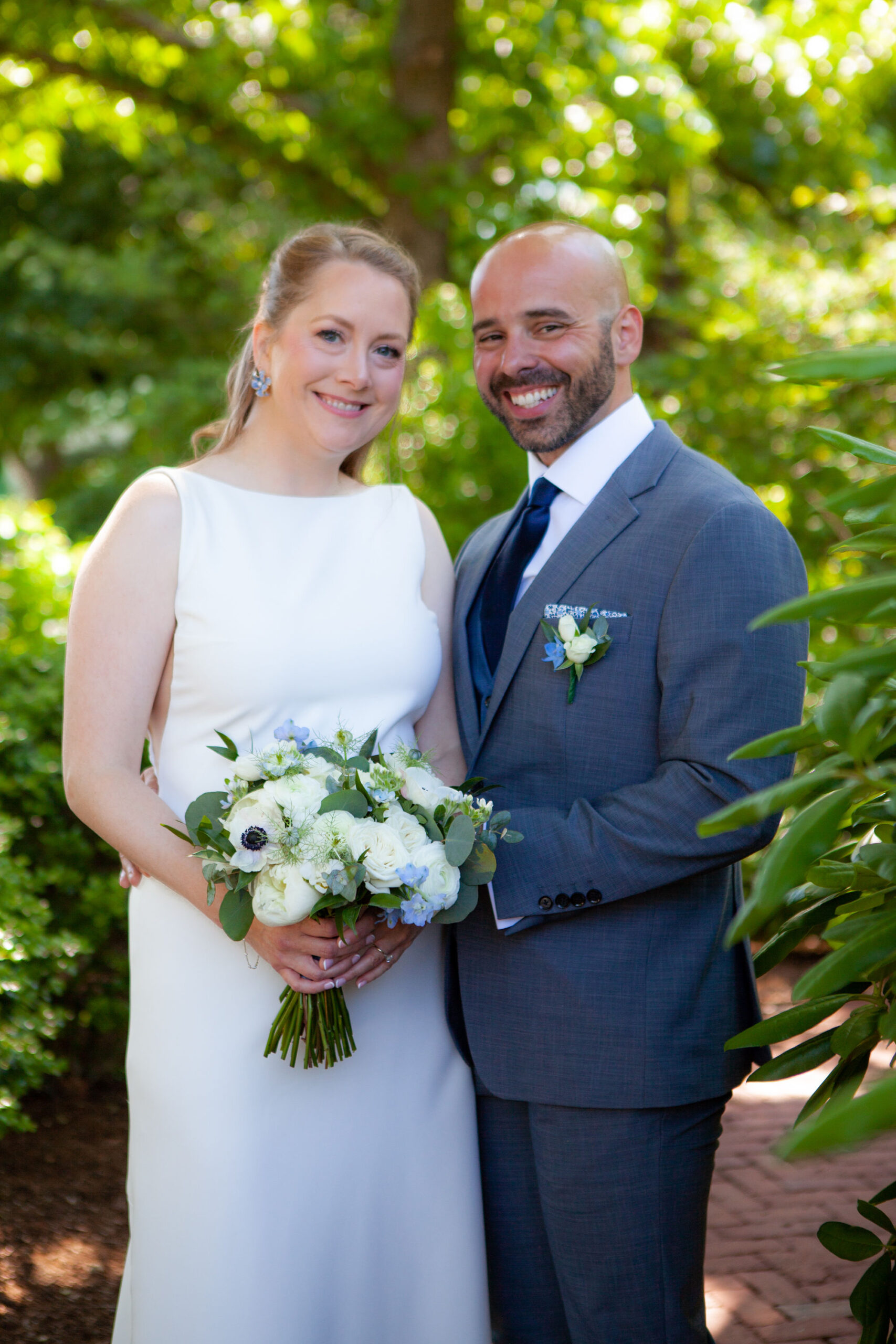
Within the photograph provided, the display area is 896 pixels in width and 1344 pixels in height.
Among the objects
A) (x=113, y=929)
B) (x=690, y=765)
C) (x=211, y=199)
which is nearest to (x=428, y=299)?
(x=113, y=929)

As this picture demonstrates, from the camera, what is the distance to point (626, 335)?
2.91m

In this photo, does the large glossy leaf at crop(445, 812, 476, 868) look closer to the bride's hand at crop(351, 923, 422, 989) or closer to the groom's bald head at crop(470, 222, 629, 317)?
the bride's hand at crop(351, 923, 422, 989)

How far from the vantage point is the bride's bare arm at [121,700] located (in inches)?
95.0

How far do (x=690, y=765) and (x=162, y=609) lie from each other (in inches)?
44.5

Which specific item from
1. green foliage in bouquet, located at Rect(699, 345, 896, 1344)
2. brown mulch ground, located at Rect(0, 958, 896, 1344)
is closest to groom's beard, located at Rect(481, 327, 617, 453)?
green foliage in bouquet, located at Rect(699, 345, 896, 1344)

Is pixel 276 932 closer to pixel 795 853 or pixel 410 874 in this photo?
pixel 410 874

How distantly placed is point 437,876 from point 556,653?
1.91 feet

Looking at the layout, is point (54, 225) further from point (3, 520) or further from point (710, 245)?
point (3, 520)

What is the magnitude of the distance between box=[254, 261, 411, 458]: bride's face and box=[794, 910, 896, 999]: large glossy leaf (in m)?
1.76

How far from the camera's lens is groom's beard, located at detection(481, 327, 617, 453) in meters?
2.79

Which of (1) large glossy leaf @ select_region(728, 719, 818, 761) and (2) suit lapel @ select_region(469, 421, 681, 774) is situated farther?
(2) suit lapel @ select_region(469, 421, 681, 774)

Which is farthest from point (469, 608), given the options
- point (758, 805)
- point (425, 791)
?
point (758, 805)

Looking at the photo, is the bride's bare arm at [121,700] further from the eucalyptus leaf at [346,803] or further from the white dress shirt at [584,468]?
the white dress shirt at [584,468]

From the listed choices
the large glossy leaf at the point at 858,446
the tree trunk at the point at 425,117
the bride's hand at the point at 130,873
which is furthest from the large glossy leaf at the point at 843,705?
the tree trunk at the point at 425,117
